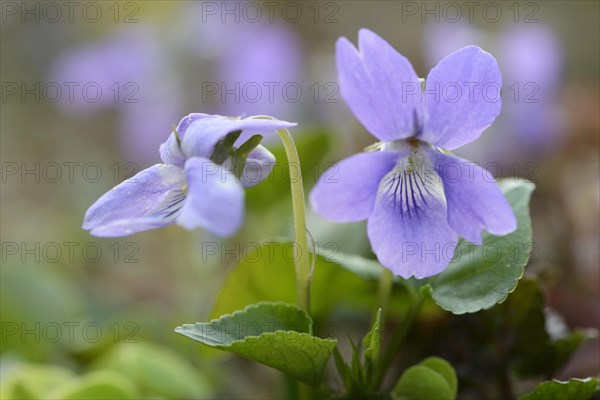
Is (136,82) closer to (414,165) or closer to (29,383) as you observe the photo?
(29,383)

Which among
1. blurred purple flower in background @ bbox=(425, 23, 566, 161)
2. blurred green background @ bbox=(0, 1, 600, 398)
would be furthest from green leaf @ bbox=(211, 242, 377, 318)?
blurred purple flower in background @ bbox=(425, 23, 566, 161)

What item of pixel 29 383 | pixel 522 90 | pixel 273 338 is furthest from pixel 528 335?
pixel 522 90

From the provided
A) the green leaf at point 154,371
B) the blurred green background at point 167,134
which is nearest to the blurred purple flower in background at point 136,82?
the blurred green background at point 167,134

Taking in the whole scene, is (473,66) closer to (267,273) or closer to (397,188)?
(397,188)

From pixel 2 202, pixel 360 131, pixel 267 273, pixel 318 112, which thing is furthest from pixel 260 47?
pixel 267 273

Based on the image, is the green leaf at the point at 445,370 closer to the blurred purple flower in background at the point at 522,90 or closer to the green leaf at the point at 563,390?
the green leaf at the point at 563,390

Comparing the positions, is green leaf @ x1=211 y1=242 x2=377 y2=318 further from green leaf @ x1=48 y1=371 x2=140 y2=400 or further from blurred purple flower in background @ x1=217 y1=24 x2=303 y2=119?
blurred purple flower in background @ x1=217 y1=24 x2=303 y2=119
